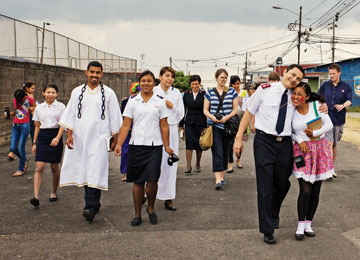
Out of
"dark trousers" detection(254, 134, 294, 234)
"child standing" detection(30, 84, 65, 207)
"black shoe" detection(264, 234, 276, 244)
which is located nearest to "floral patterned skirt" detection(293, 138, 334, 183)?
"dark trousers" detection(254, 134, 294, 234)

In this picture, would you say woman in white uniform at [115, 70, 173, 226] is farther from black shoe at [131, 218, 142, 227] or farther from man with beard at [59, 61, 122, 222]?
man with beard at [59, 61, 122, 222]

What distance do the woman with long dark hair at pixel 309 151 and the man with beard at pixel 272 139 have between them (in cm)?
10

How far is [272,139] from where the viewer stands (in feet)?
14.2

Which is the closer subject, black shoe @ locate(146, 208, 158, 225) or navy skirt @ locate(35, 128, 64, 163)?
black shoe @ locate(146, 208, 158, 225)

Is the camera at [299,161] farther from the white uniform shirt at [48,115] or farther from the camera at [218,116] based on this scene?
the white uniform shirt at [48,115]

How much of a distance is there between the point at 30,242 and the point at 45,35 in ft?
51.5

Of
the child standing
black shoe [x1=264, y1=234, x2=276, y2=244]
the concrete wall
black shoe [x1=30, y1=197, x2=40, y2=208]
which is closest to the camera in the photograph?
black shoe [x1=264, y1=234, x2=276, y2=244]

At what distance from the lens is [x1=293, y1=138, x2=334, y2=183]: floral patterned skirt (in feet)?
14.4

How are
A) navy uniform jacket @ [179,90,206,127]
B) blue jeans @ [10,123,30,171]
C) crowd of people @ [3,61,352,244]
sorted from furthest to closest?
blue jeans @ [10,123,30,171] < navy uniform jacket @ [179,90,206,127] < crowd of people @ [3,61,352,244]

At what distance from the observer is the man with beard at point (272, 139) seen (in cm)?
427

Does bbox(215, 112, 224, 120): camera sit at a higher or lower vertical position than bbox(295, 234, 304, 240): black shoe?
higher

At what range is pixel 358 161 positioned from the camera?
943 centimetres

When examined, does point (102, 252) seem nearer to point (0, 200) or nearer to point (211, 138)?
point (0, 200)

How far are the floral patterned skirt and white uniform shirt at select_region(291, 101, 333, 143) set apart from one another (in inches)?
3.8
